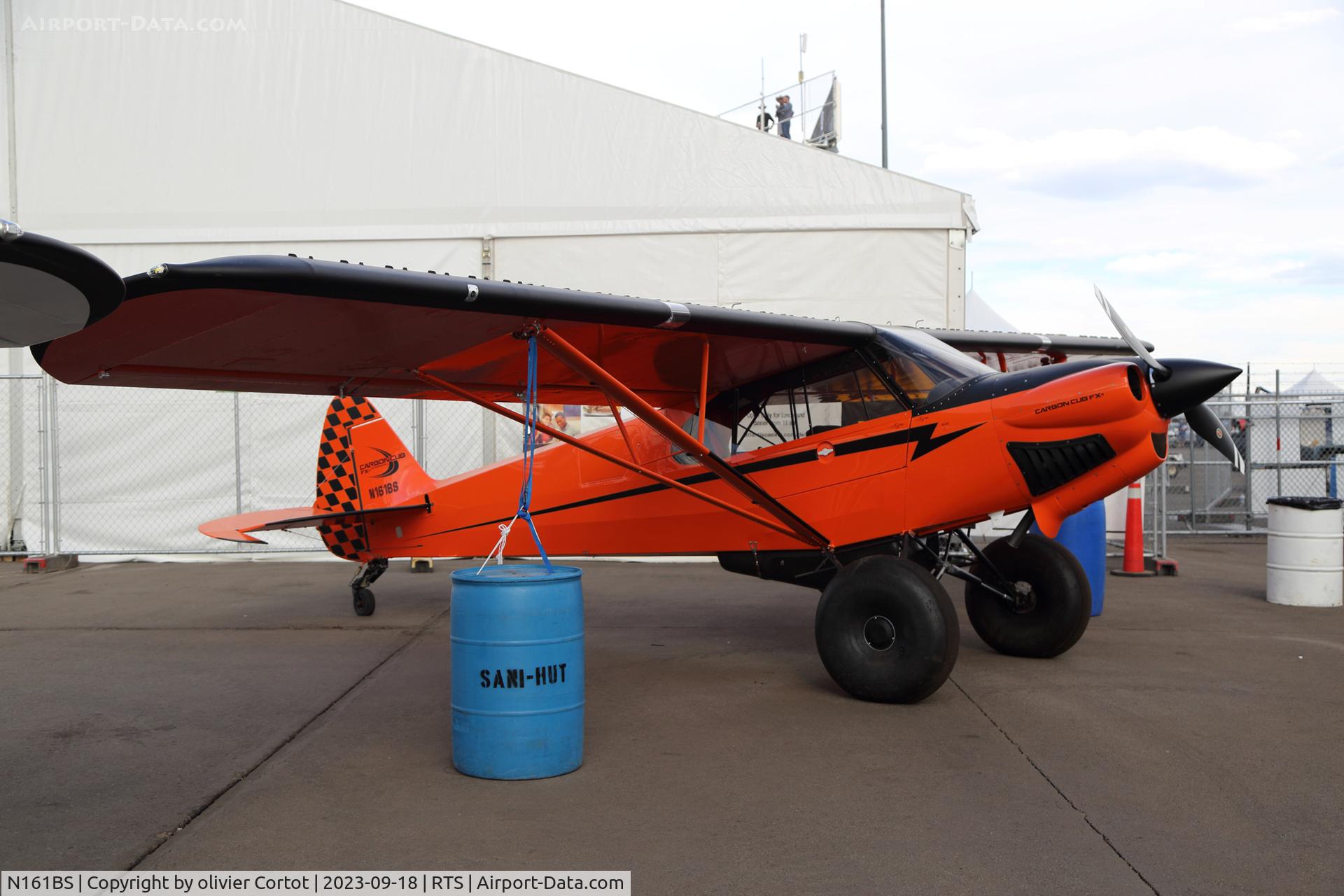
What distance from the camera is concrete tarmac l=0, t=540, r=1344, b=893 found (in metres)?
3.28

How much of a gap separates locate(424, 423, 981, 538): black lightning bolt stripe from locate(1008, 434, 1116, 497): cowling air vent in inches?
12.2

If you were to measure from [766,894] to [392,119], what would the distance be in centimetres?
1144

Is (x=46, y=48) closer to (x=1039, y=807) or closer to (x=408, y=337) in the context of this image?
(x=408, y=337)

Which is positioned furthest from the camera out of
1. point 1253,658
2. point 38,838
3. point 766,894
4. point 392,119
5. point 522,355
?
point 392,119

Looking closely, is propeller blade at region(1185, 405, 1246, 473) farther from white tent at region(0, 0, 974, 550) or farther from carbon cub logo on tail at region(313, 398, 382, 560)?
carbon cub logo on tail at region(313, 398, 382, 560)

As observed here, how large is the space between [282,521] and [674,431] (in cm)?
394

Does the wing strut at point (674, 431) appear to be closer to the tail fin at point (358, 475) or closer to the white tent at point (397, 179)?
the tail fin at point (358, 475)

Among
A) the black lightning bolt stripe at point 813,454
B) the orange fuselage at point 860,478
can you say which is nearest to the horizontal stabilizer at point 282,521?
the orange fuselage at point 860,478

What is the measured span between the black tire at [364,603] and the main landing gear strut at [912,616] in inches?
183

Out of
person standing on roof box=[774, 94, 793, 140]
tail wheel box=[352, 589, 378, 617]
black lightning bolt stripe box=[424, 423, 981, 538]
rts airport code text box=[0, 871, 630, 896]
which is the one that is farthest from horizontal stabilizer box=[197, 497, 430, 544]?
person standing on roof box=[774, 94, 793, 140]

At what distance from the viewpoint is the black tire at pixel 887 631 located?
5066 mm

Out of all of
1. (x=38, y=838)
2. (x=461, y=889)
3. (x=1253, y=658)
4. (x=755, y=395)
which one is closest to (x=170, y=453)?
(x=755, y=395)

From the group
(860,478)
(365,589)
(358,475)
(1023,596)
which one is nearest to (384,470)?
(358,475)

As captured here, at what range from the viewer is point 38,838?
3473mm
